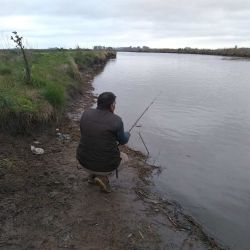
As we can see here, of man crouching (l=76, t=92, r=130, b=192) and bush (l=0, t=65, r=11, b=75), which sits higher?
man crouching (l=76, t=92, r=130, b=192)

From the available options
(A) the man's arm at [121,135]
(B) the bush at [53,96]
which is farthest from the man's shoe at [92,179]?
(B) the bush at [53,96]

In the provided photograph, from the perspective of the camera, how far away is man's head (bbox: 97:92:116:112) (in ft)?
21.2

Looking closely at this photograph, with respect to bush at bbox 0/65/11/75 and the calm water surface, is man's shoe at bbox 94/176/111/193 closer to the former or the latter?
the calm water surface

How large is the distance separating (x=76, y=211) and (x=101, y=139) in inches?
47.1

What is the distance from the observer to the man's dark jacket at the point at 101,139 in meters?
6.48

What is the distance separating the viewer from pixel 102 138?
21.3ft

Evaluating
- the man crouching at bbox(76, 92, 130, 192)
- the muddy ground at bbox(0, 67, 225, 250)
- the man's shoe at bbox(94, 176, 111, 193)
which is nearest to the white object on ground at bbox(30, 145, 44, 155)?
the muddy ground at bbox(0, 67, 225, 250)

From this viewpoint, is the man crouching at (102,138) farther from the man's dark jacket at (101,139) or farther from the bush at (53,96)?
the bush at (53,96)

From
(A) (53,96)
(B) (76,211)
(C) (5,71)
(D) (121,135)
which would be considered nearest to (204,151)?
(A) (53,96)

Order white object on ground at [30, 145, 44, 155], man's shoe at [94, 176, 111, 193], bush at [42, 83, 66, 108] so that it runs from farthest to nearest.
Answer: bush at [42, 83, 66, 108]
white object on ground at [30, 145, 44, 155]
man's shoe at [94, 176, 111, 193]

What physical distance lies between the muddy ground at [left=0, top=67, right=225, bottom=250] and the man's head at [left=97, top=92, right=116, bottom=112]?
150cm

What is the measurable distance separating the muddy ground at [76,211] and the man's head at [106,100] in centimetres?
150

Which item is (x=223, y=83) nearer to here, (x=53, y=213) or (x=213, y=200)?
(x=213, y=200)

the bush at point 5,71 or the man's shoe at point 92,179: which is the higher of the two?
the bush at point 5,71
